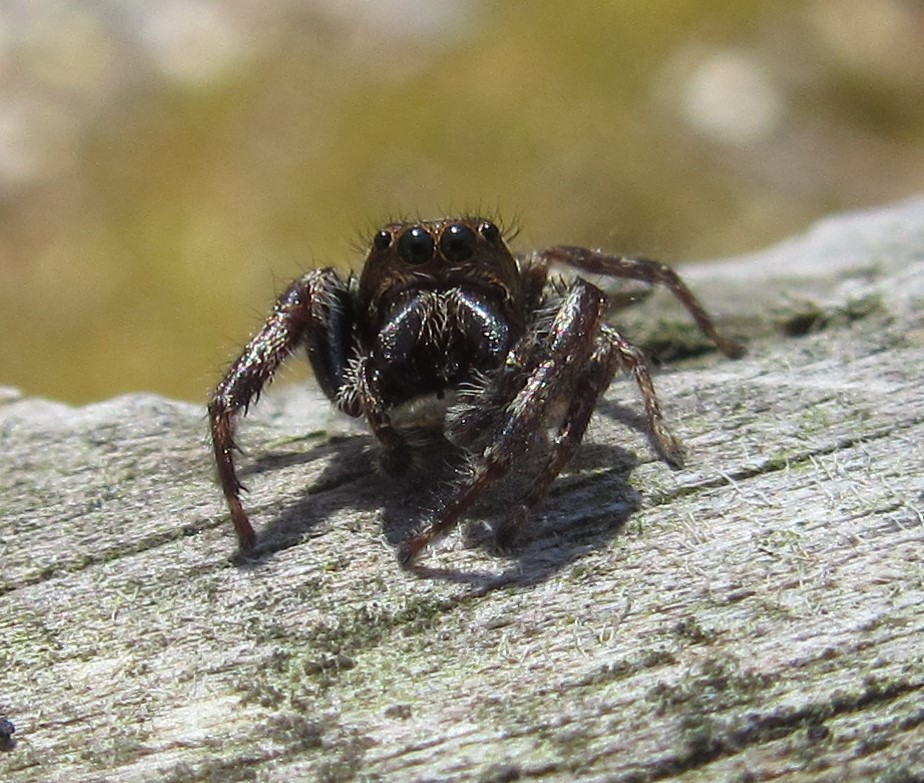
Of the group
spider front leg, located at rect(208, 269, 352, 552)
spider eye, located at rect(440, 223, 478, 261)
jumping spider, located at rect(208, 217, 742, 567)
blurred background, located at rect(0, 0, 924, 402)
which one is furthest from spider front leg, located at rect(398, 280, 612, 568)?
blurred background, located at rect(0, 0, 924, 402)

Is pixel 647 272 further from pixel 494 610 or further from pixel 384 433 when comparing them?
pixel 494 610

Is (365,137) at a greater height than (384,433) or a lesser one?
greater

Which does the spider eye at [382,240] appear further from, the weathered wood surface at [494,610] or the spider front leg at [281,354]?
the weathered wood surface at [494,610]

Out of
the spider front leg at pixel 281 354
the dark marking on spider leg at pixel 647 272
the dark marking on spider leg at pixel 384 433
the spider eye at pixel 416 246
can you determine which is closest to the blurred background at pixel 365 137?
the dark marking on spider leg at pixel 647 272

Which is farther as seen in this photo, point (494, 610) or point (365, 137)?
point (365, 137)

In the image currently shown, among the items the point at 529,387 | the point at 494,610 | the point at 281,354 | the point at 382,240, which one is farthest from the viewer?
the point at 382,240

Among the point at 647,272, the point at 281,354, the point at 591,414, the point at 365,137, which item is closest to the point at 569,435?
the point at 591,414

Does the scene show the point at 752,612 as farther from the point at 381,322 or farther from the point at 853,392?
the point at 381,322
